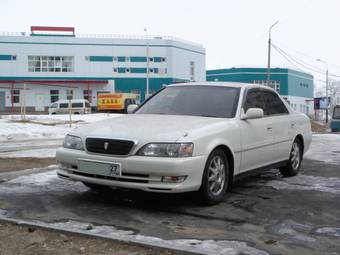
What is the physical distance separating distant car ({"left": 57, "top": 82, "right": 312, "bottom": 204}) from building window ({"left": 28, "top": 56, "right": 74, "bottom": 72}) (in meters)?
58.4

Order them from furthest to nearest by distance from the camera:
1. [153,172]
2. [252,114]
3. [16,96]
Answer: [16,96], [252,114], [153,172]

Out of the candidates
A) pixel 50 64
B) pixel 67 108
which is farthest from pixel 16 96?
pixel 67 108

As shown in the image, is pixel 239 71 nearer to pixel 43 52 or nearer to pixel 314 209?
pixel 43 52

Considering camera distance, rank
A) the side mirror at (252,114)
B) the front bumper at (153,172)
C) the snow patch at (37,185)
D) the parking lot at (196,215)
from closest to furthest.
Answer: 1. the parking lot at (196,215)
2. the front bumper at (153,172)
3. the side mirror at (252,114)
4. the snow patch at (37,185)

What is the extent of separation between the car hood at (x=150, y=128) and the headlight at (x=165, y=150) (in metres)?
0.06

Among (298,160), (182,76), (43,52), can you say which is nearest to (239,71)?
(182,76)

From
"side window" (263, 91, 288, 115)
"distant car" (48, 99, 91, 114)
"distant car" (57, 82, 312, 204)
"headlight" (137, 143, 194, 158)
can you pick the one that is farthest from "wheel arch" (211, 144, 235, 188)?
"distant car" (48, 99, 91, 114)

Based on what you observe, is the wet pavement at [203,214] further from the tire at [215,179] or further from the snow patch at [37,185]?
the tire at [215,179]

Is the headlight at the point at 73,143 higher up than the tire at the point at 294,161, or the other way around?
the headlight at the point at 73,143

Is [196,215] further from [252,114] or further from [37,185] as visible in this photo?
[37,185]

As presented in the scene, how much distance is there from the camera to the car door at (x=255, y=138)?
639 centimetres

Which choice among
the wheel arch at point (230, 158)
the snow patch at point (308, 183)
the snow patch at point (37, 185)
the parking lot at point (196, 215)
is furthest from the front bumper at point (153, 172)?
the snow patch at point (308, 183)

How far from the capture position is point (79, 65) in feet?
209

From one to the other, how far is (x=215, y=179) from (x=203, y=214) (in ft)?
1.92
